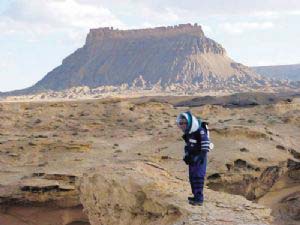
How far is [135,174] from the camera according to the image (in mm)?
8539

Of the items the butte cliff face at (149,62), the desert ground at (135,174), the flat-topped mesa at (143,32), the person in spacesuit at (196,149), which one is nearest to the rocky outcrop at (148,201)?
the desert ground at (135,174)

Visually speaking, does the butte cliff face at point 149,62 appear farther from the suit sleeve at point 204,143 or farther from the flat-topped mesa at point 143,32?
the suit sleeve at point 204,143

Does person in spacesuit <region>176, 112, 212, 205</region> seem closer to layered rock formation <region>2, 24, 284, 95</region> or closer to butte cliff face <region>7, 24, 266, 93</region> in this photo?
layered rock formation <region>2, 24, 284, 95</region>

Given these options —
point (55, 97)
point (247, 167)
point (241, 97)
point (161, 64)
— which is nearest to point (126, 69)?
point (161, 64)

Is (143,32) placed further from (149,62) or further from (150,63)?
(150,63)

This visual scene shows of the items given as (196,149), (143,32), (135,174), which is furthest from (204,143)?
(143,32)

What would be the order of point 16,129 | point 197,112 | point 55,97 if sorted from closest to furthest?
point 16,129, point 197,112, point 55,97

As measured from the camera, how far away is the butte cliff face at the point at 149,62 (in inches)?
6250

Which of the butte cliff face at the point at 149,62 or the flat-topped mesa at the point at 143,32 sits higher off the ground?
the flat-topped mesa at the point at 143,32

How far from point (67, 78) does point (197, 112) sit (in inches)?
5700

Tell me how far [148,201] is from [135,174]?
2.35ft

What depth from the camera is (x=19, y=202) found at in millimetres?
13180

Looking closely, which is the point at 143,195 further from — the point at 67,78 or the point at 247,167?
the point at 67,78

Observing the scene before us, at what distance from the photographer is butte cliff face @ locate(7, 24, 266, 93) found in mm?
158750
